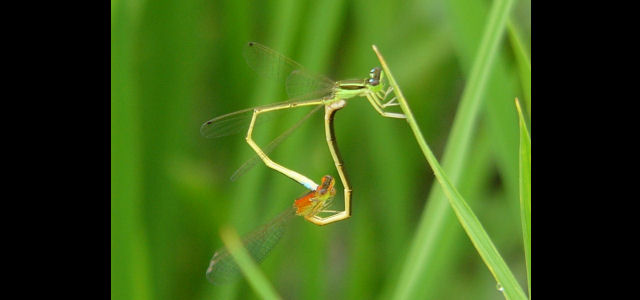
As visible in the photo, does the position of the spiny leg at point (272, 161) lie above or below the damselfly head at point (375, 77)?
below

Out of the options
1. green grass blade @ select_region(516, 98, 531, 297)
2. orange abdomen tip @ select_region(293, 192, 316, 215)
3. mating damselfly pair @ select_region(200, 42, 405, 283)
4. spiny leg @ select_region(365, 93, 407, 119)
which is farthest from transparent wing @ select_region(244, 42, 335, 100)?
green grass blade @ select_region(516, 98, 531, 297)

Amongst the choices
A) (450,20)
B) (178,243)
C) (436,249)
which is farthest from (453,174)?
(178,243)

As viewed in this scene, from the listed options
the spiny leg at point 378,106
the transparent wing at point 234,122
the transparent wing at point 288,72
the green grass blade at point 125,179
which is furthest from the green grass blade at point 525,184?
the green grass blade at point 125,179

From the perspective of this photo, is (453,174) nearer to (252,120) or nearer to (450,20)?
(450,20)

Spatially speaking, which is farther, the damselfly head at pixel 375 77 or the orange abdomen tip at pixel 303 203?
the orange abdomen tip at pixel 303 203

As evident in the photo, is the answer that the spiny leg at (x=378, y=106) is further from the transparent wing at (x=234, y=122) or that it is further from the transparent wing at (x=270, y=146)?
the transparent wing at (x=234, y=122)

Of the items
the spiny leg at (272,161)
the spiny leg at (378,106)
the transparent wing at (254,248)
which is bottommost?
the transparent wing at (254,248)
